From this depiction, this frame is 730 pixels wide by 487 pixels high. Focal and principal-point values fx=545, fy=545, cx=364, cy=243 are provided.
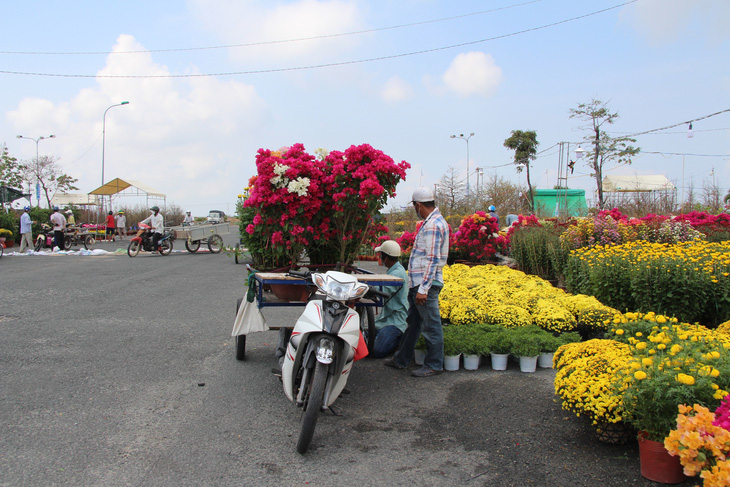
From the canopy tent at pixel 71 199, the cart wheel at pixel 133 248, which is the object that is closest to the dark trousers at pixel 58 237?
the cart wheel at pixel 133 248

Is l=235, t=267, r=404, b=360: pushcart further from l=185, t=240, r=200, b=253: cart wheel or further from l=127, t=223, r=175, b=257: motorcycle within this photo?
l=185, t=240, r=200, b=253: cart wheel

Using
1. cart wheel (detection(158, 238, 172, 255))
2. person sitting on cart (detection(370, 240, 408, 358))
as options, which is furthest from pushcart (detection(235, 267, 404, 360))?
cart wheel (detection(158, 238, 172, 255))

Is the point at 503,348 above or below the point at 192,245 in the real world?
below

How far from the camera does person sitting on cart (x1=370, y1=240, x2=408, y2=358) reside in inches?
Answer: 243

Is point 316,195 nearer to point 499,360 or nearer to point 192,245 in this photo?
point 499,360

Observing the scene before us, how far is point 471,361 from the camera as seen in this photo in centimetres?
568

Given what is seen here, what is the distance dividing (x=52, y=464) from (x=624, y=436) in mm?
3766

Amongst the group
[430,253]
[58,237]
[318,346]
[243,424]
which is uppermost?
[430,253]

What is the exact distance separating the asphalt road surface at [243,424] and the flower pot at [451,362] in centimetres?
12

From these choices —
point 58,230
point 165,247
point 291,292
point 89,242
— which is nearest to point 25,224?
point 58,230

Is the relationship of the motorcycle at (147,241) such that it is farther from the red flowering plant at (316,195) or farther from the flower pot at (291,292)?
the flower pot at (291,292)

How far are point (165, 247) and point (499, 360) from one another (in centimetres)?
1878

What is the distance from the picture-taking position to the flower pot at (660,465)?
3166 millimetres

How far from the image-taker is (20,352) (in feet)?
20.6
